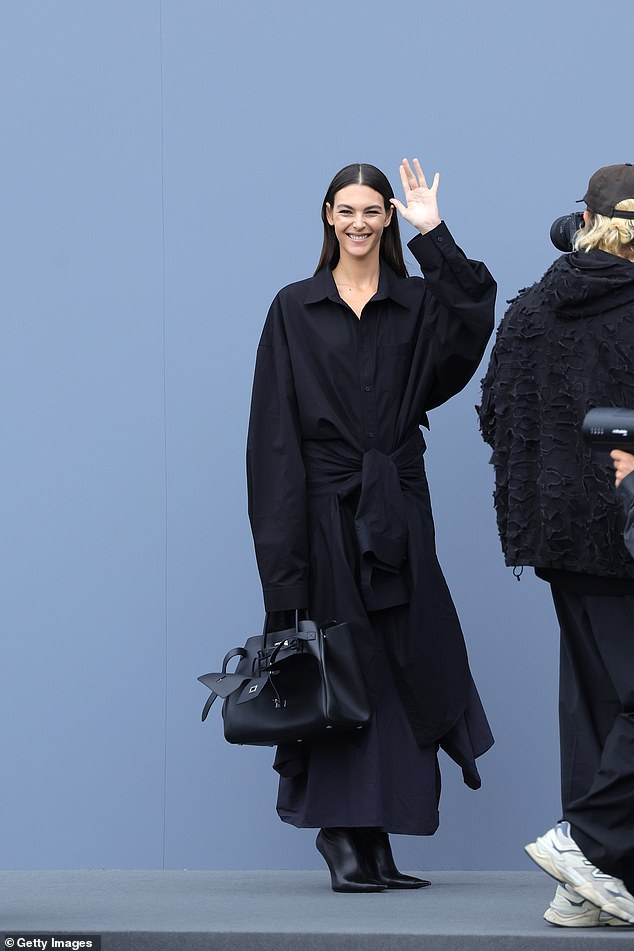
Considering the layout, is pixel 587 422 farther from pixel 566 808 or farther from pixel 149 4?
pixel 149 4

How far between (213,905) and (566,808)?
0.88 m

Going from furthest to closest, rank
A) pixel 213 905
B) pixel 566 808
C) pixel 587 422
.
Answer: pixel 213 905 → pixel 566 808 → pixel 587 422

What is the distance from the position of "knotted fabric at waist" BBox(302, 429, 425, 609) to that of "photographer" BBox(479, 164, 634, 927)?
0.50 m

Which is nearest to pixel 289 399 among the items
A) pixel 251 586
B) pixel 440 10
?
pixel 251 586

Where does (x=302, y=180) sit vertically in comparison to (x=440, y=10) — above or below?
below

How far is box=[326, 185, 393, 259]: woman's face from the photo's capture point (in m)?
3.62

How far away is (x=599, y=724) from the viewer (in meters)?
3.02

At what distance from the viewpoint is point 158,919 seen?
3.16 m

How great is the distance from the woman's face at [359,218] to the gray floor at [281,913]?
150 cm

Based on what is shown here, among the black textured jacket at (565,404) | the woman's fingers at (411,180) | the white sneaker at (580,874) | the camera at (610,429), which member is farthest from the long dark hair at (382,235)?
the white sneaker at (580,874)

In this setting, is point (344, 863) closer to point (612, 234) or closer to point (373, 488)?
point (373, 488)

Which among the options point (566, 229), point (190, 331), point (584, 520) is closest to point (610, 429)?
point (584, 520)

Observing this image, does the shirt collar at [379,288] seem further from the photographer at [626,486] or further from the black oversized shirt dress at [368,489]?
the photographer at [626,486]

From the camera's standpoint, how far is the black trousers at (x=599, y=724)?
2871 mm
